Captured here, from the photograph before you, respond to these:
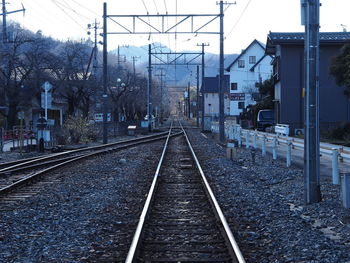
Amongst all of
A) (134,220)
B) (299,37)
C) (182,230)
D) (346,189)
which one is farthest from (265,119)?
(182,230)

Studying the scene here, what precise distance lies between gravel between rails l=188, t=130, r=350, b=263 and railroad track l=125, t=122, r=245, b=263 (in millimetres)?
266

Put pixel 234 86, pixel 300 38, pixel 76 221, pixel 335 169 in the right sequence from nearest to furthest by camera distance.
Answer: pixel 76 221 < pixel 335 169 < pixel 300 38 < pixel 234 86

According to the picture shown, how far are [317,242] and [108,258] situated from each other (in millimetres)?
2847

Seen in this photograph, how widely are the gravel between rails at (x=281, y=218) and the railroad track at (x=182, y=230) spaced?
0.87ft

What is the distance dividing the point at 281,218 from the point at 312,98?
2552 mm

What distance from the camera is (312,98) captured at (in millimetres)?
9844

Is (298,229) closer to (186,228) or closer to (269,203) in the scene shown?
(186,228)

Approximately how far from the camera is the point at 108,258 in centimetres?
623

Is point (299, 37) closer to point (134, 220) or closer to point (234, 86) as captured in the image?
point (134, 220)

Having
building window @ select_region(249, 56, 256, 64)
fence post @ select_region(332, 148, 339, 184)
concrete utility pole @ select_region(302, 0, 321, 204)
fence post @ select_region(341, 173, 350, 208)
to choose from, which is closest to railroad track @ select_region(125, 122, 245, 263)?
concrete utility pole @ select_region(302, 0, 321, 204)

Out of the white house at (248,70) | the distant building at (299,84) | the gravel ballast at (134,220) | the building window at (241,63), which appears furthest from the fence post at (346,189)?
the building window at (241,63)

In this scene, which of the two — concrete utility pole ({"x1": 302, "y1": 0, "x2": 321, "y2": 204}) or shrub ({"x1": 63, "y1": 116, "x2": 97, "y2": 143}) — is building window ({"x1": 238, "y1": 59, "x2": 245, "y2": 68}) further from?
concrete utility pole ({"x1": 302, "y1": 0, "x2": 321, "y2": 204})

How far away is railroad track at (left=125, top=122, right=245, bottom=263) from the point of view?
631cm

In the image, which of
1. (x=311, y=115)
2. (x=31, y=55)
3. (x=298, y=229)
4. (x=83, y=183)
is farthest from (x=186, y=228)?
(x=31, y=55)
